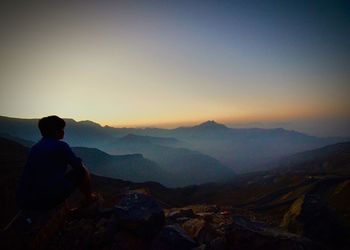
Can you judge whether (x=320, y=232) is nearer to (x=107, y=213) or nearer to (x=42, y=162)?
(x=107, y=213)

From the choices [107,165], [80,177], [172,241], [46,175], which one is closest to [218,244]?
[172,241]

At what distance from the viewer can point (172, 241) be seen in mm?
6191

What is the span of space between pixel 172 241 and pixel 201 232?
963 millimetres

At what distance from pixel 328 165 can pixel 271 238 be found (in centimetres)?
10634

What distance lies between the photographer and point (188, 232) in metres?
7.12

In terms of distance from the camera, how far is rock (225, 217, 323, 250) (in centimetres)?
510

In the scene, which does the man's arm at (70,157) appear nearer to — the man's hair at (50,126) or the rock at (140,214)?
the man's hair at (50,126)

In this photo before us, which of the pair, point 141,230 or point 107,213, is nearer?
point 141,230

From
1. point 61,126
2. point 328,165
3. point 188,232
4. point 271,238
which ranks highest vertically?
point 61,126

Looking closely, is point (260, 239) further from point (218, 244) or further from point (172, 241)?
point (172, 241)

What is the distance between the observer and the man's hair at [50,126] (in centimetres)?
559

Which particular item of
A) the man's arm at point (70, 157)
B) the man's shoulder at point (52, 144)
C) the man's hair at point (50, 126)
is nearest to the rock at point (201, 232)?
the man's arm at point (70, 157)

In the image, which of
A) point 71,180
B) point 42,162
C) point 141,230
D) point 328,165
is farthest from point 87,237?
point 328,165

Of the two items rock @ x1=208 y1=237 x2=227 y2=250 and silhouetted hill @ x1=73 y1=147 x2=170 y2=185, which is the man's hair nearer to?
rock @ x1=208 y1=237 x2=227 y2=250
